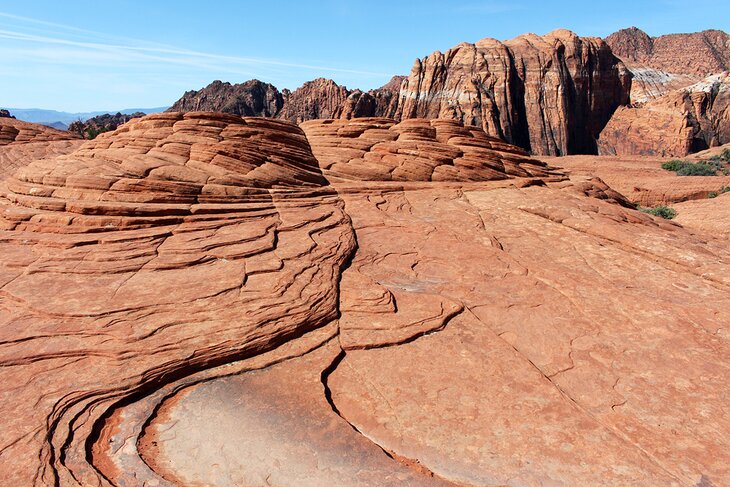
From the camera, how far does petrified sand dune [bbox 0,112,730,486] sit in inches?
190

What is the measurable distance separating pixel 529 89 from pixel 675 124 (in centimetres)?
1959

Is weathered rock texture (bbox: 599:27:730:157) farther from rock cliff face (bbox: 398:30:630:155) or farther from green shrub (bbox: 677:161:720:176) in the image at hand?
green shrub (bbox: 677:161:720:176)

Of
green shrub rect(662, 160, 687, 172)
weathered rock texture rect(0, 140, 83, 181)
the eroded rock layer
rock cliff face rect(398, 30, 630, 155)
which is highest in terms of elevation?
rock cliff face rect(398, 30, 630, 155)

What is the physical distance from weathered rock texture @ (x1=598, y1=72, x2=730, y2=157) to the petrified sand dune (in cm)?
5782

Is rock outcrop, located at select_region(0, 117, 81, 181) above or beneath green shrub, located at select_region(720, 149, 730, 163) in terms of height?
above

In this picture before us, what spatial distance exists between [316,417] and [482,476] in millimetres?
2003

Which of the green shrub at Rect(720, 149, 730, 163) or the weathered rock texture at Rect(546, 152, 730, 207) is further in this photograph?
the green shrub at Rect(720, 149, 730, 163)

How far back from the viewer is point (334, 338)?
7098 mm

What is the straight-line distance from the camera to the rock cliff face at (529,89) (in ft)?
211

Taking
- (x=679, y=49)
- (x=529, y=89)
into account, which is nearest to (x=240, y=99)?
(x=529, y=89)

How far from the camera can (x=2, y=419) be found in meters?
4.81

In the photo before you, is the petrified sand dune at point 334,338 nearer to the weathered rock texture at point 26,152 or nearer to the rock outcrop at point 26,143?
the weathered rock texture at point 26,152

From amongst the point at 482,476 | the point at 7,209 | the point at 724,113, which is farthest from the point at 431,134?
the point at 724,113

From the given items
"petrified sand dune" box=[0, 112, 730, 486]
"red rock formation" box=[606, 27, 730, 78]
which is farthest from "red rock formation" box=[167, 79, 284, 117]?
"petrified sand dune" box=[0, 112, 730, 486]
